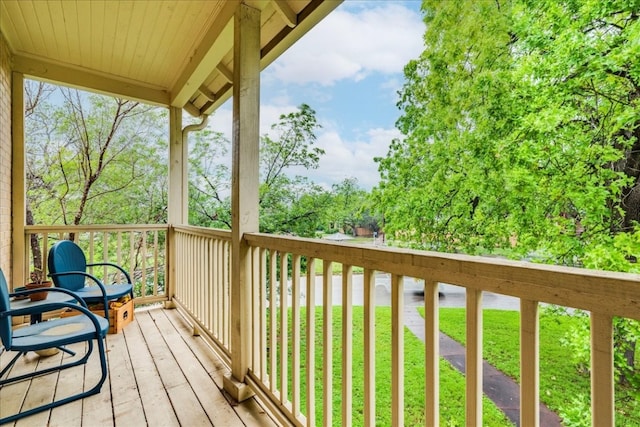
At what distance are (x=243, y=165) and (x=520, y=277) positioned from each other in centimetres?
160

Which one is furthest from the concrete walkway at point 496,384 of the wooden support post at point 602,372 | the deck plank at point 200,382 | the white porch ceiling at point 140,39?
the white porch ceiling at point 140,39

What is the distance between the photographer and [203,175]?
5.26 metres

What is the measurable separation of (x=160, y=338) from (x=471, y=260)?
2.85 metres

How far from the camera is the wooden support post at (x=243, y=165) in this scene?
187cm

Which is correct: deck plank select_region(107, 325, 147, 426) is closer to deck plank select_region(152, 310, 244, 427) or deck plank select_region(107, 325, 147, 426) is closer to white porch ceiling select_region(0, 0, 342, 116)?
deck plank select_region(152, 310, 244, 427)

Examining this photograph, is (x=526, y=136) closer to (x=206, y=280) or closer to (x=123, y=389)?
(x=206, y=280)

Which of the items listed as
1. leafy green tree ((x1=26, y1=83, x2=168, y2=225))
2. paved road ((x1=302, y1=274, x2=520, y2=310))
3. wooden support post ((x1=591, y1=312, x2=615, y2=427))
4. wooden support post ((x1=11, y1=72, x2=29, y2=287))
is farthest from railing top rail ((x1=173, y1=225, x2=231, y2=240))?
leafy green tree ((x1=26, y1=83, x2=168, y2=225))

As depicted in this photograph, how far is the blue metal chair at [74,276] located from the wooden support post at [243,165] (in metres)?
1.30

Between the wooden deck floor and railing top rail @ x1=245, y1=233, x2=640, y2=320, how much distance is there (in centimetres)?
127

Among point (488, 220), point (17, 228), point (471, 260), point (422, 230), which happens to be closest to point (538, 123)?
point (488, 220)

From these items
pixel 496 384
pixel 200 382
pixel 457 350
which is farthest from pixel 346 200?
pixel 496 384

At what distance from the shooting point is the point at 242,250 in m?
1.89

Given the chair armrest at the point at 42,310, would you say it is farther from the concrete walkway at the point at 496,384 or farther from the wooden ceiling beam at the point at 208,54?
the wooden ceiling beam at the point at 208,54

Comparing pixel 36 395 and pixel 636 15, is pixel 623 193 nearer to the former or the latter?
pixel 636 15
